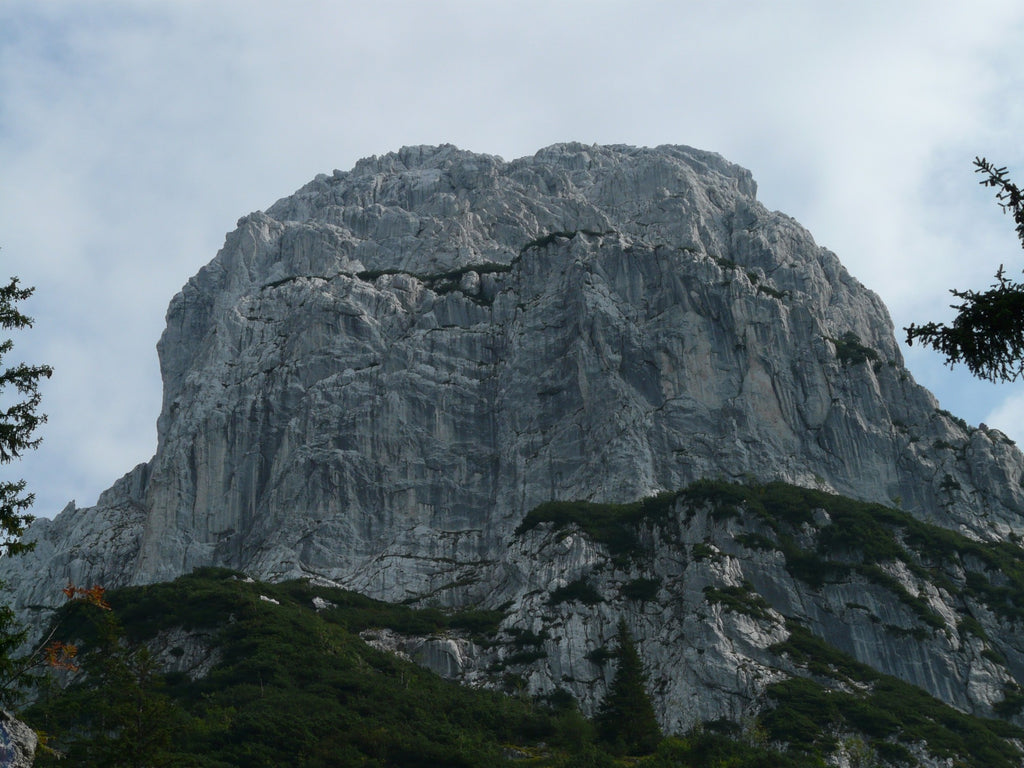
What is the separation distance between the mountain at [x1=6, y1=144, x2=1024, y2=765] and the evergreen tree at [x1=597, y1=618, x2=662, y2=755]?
7323 millimetres

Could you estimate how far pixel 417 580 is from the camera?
129 meters

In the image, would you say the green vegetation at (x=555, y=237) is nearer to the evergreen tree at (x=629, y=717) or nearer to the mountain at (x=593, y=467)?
the mountain at (x=593, y=467)

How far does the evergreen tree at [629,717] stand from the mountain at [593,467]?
7323mm

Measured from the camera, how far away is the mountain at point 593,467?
4296 inches

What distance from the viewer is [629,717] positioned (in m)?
88.5

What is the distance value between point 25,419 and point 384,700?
64.0 m

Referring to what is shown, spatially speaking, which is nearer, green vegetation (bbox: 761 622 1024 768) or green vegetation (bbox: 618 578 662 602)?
green vegetation (bbox: 761 622 1024 768)

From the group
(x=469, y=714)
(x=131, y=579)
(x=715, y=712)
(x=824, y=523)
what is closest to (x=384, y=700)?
(x=469, y=714)

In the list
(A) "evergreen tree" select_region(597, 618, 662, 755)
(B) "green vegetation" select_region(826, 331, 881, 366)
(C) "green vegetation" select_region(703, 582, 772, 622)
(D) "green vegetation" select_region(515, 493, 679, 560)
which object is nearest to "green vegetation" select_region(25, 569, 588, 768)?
(A) "evergreen tree" select_region(597, 618, 662, 755)

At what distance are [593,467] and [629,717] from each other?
1971 inches

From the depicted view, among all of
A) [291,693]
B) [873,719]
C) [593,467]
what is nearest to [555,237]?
[593,467]

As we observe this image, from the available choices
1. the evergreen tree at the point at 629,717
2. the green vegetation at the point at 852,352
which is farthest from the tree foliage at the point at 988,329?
the green vegetation at the point at 852,352

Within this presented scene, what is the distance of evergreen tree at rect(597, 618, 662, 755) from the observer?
86.5 metres

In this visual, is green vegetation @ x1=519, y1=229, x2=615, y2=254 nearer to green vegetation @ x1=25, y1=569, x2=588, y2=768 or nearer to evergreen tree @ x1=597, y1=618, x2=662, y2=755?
green vegetation @ x1=25, y1=569, x2=588, y2=768
